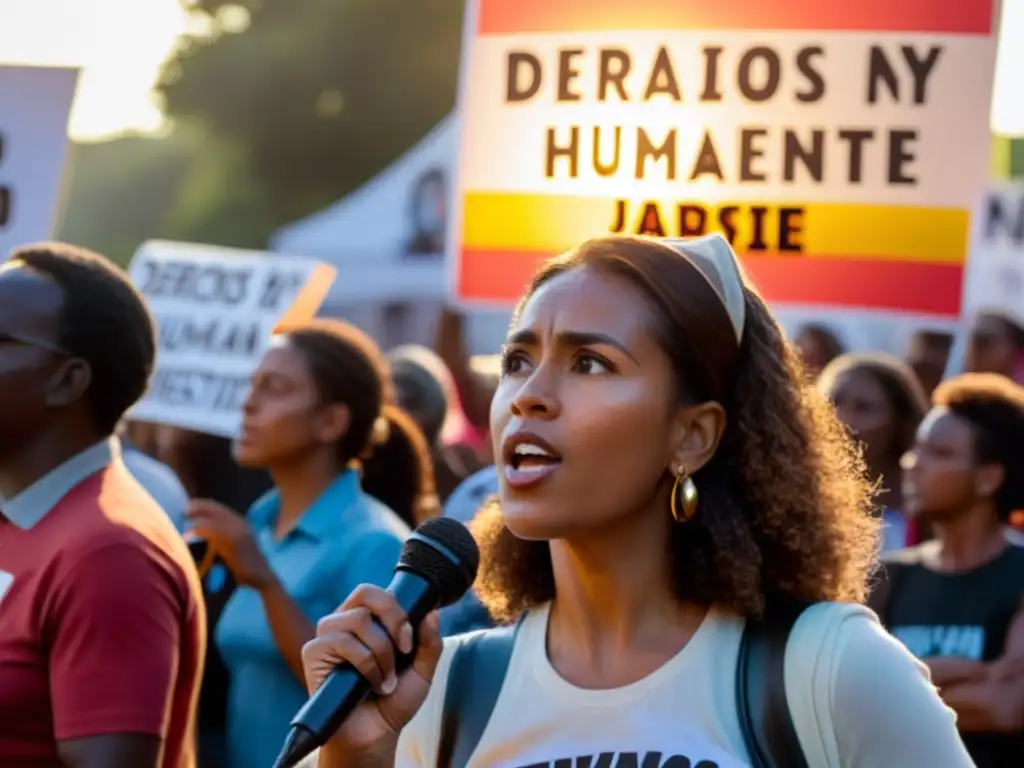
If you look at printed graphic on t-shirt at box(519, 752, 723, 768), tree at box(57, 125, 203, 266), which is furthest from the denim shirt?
tree at box(57, 125, 203, 266)

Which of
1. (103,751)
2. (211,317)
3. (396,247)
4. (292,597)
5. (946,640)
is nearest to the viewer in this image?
(103,751)

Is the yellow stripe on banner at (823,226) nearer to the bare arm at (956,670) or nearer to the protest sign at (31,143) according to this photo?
the bare arm at (956,670)

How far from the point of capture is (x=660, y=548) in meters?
2.74

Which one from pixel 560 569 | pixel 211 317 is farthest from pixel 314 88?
pixel 560 569

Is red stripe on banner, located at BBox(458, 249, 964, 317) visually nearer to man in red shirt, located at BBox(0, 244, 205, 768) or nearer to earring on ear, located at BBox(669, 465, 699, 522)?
man in red shirt, located at BBox(0, 244, 205, 768)

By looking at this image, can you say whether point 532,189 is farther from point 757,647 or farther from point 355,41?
point 355,41

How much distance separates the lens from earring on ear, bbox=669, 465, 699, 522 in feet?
8.80

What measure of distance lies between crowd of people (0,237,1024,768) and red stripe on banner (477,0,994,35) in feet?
4.95

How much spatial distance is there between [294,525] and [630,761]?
8.48 ft

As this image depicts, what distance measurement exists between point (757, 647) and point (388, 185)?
623 inches

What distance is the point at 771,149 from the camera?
505cm

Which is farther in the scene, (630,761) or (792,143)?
(792,143)

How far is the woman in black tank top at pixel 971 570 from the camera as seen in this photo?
468cm

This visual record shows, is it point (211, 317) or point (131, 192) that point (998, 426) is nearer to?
point (211, 317)
